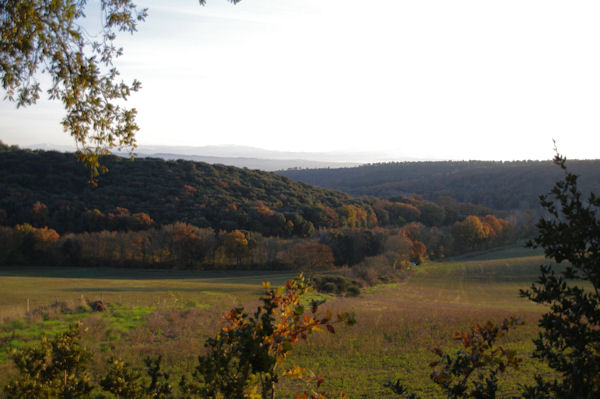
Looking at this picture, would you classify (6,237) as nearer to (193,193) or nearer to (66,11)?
(193,193)

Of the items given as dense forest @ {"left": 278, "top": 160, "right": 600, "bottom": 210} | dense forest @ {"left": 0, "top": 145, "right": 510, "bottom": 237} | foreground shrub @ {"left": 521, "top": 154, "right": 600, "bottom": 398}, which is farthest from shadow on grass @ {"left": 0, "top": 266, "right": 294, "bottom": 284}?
dense forest @ {"left": 278, "top": 160, "right": 600, "bottom": 210}

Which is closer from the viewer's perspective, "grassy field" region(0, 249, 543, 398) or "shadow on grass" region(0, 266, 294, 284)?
"grassy field" region(0, 249, 543, 398)

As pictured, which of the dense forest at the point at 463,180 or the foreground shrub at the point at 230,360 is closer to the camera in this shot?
the foreground shrub at the point at 230,360

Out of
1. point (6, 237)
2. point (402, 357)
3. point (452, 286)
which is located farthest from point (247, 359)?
point (6, 237)

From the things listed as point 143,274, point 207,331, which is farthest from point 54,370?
point 143,274

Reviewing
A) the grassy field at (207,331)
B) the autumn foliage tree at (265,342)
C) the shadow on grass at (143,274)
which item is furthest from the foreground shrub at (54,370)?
the shadow on grass at (143,274)

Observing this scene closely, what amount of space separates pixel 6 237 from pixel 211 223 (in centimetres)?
2423

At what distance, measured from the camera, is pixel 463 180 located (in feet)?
345

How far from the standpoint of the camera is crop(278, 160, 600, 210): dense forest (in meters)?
87.7

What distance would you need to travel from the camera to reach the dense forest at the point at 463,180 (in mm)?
87688

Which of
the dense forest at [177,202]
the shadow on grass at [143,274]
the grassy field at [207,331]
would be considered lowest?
the shadow on grass at [143,274]

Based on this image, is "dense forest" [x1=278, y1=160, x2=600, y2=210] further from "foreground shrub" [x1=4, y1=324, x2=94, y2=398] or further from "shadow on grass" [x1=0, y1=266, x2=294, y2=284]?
"foreground shrub" [x1=4, y1=324, x2=94, y2=398]

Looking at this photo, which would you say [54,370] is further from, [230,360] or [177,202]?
[177,202]

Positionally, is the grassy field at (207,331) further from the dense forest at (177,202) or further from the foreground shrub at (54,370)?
the dense forest at (177,202)
